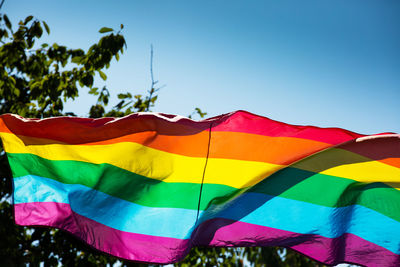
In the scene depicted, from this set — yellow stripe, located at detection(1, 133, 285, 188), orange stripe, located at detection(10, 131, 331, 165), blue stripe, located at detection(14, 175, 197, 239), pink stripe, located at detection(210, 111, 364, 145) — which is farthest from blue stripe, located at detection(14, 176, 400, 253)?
pink stripe, located at detection(210, 111, 364, 145)

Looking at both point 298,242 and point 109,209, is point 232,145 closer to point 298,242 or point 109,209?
point 298,242

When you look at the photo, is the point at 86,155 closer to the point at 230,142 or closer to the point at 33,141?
the point at 33,141

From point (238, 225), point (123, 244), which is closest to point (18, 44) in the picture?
Answer: point (123, 244)

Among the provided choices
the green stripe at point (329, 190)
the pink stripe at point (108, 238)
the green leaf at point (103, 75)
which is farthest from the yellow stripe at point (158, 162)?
the green leaf at point (103, 75)

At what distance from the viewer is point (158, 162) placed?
3646mm

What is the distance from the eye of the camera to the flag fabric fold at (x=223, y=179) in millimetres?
3484

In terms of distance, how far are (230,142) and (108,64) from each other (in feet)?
9.52

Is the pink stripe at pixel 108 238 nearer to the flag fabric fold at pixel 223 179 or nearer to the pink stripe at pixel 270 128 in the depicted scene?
the flag fabric fold at pixel 223 179

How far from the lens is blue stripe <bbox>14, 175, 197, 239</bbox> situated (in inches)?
133

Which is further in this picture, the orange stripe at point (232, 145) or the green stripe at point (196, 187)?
the orange stripe at point (232, 145)

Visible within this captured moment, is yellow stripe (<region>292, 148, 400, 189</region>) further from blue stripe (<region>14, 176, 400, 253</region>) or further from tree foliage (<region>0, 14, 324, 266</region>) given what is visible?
tree foliage (<region>0, 14, 324, 266</region>)

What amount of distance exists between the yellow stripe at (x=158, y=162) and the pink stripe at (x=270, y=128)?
30 cm

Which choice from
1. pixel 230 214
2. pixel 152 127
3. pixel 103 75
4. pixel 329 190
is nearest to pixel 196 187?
pixel 230 214

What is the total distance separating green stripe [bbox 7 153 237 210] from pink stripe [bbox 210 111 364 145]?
56cm
